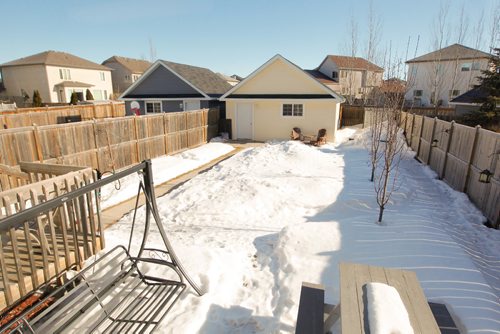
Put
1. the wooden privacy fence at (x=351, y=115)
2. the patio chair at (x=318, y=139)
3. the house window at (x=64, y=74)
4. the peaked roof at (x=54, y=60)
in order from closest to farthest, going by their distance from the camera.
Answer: the patio chair at (x=318, y=139)
the wooden privacy fence at (x=351, y=115)
the peaked roof at (x=54, y=60)
the house window at (x=64, y=74)

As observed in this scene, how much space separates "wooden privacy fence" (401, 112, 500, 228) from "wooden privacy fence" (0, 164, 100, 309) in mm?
7743

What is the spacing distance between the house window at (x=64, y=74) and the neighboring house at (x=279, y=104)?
36.9 meters

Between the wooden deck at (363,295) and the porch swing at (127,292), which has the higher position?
the wooden deck at (363,295)

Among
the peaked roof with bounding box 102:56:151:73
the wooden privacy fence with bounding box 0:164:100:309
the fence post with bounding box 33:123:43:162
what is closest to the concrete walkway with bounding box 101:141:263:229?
the wooden privacy fence with bounding box 0:164:100:309

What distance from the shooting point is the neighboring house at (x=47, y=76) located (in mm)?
41500

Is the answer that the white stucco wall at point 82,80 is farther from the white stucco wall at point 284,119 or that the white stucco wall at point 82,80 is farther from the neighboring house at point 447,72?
the neighboring house at point 447,72

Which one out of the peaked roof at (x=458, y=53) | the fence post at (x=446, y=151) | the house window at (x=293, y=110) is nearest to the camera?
the fence post at (x=446, y=151)

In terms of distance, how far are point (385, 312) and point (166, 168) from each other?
1023 centimetres

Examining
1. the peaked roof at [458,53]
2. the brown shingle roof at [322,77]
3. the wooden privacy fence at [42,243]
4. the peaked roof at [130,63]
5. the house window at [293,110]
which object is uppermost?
the peaked roof at [130,63]

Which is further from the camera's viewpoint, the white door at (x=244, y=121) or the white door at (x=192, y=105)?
the white door at (x=192, y=105)

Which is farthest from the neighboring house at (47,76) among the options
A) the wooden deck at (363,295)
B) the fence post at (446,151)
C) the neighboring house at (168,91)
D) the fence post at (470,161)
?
the wooden deck at (363,295)

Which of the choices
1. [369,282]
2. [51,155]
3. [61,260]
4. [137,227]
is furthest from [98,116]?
[369,282]

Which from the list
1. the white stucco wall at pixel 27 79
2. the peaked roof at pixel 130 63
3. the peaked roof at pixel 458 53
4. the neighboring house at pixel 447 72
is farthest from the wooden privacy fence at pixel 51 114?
the peaked roof at pixel 130 63

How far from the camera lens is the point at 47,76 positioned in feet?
136
